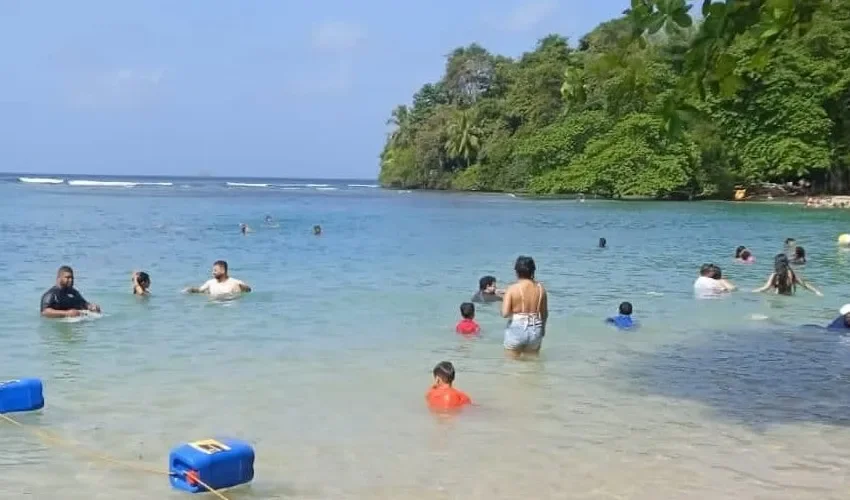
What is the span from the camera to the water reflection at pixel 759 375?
9273 millimetres

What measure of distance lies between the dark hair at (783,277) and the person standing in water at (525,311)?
8190mm

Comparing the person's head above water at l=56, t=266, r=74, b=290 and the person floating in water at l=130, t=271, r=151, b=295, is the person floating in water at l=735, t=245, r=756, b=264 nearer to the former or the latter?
the person floating in water at l=130, t=271, r=151, b=295

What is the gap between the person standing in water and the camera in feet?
36.4

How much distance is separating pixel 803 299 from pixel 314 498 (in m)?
13.6

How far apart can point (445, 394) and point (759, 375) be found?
155 inches

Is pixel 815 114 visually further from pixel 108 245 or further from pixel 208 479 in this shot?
pixel 208 479

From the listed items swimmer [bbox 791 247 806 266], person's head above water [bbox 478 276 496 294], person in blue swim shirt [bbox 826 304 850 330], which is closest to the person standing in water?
person's head above water [bbox 478 276 496 294]

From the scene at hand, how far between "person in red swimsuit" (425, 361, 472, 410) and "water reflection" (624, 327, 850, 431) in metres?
2.17

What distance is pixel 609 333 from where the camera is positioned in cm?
1397

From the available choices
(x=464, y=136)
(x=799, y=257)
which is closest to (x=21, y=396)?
(x=799, y=257)

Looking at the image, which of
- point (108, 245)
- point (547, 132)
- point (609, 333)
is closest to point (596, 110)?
point (547, 132)

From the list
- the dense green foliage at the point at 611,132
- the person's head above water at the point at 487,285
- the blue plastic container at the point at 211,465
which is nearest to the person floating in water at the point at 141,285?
the person's head above water at the point at 487,285

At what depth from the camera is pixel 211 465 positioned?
6555mm

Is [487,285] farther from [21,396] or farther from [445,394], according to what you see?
[21,396]
